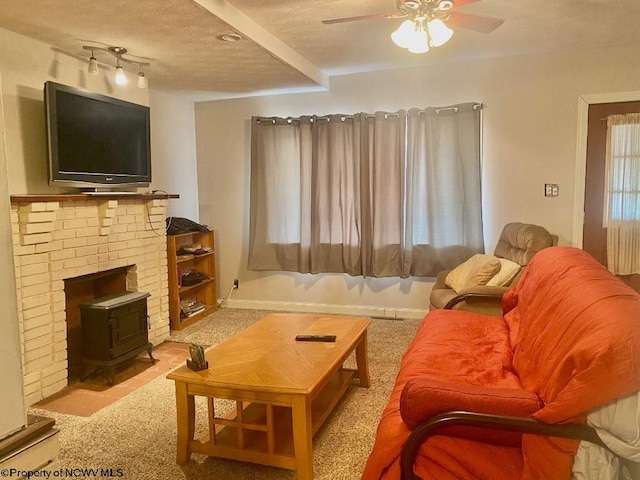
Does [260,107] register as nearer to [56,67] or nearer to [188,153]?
[188,153]

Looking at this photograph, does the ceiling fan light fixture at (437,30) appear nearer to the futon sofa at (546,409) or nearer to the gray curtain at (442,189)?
the futon sofa at (546,409)

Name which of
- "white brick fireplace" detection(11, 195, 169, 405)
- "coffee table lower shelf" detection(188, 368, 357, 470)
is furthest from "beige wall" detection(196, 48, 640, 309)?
"coffee table lower shelf" detection(188, 368, 357, 470)

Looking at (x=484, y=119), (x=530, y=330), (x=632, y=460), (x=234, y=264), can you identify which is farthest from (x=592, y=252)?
(x=234, y=264)

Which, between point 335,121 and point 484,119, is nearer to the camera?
point 484,119

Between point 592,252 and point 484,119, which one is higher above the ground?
point 484,119

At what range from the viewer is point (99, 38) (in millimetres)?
3078

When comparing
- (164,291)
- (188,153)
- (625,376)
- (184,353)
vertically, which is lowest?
(184,353)

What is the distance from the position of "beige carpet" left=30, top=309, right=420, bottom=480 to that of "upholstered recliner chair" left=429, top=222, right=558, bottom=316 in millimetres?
683

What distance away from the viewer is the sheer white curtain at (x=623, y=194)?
388 centimetres

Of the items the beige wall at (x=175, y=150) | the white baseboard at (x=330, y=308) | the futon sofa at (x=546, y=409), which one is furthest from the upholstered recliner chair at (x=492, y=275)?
the beige wall at (x=175, y=150)

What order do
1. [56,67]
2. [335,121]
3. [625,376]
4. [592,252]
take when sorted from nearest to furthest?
[625,376] → [56,67] → [592,252] → [335,121]

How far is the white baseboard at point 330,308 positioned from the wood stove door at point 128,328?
5.77 feet

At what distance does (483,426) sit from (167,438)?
1.73m

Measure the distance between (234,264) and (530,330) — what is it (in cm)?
369
